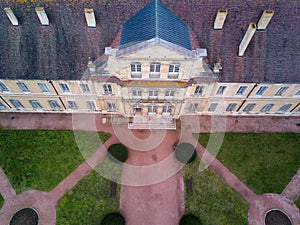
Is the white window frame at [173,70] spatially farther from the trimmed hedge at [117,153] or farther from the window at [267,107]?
the window at [267,107]

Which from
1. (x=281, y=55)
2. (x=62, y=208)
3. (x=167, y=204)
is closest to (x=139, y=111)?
(x=167, y=204)

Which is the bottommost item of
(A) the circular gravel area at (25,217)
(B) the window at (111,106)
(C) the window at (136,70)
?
(A) the circular gravel area at (25,217)

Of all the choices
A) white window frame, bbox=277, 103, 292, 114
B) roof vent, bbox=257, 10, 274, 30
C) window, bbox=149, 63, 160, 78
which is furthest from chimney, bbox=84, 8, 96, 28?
white window frame, bbox=277, 103, 292, 114

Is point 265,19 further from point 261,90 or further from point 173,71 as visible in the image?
point 173,71

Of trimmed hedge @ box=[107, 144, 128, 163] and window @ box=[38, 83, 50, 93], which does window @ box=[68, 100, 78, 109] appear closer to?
window @ box=[38, 83, 50, 93]

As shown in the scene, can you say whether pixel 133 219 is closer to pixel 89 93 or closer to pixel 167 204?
pixel 167 204

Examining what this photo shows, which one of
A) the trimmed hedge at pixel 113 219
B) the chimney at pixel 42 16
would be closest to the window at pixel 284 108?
the trimmed hedge at pixel 113 219

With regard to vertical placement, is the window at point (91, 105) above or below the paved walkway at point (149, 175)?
above
